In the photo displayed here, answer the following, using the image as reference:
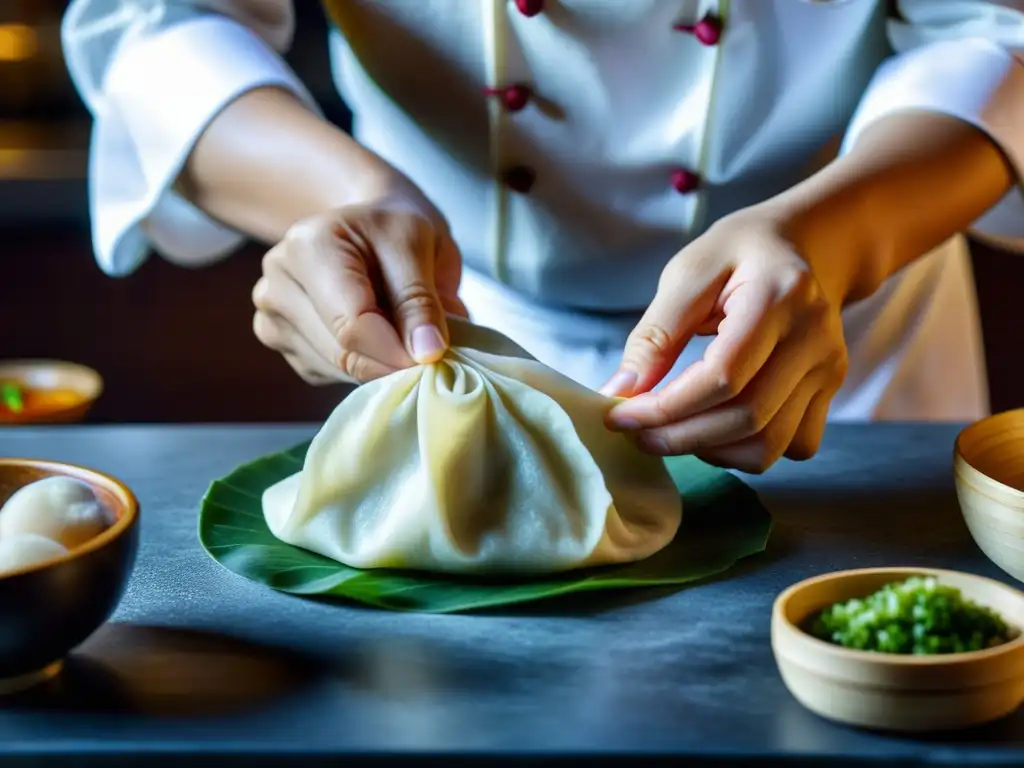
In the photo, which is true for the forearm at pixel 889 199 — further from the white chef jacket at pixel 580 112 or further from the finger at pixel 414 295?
the finger at pixel 414 295

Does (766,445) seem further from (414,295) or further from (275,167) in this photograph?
(275,167)

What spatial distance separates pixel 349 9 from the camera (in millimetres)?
1774

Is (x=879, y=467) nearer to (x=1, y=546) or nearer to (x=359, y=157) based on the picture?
(x=359, y=157)

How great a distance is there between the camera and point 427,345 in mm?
1303

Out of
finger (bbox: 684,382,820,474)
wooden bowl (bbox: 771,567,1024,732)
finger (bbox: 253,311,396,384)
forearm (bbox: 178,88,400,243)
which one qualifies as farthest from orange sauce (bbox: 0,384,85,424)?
wooden bowl (bbox: 771,567,1024,732)

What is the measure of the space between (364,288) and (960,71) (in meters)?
0.81

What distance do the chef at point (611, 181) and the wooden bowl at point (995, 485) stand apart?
0.16 meters

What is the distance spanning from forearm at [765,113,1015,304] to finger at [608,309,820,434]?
12 centimetres

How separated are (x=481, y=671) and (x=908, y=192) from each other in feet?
2.71

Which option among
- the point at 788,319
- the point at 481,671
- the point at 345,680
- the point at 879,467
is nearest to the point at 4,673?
the point at 345,680

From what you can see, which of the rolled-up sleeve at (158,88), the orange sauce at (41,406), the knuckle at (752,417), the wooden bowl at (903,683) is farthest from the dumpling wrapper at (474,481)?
the orange sauce at (41,406)

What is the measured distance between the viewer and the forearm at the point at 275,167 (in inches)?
61.9

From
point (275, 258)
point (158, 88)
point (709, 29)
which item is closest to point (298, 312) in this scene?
point (275, 258)

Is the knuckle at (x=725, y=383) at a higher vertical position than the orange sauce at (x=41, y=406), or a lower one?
higher
